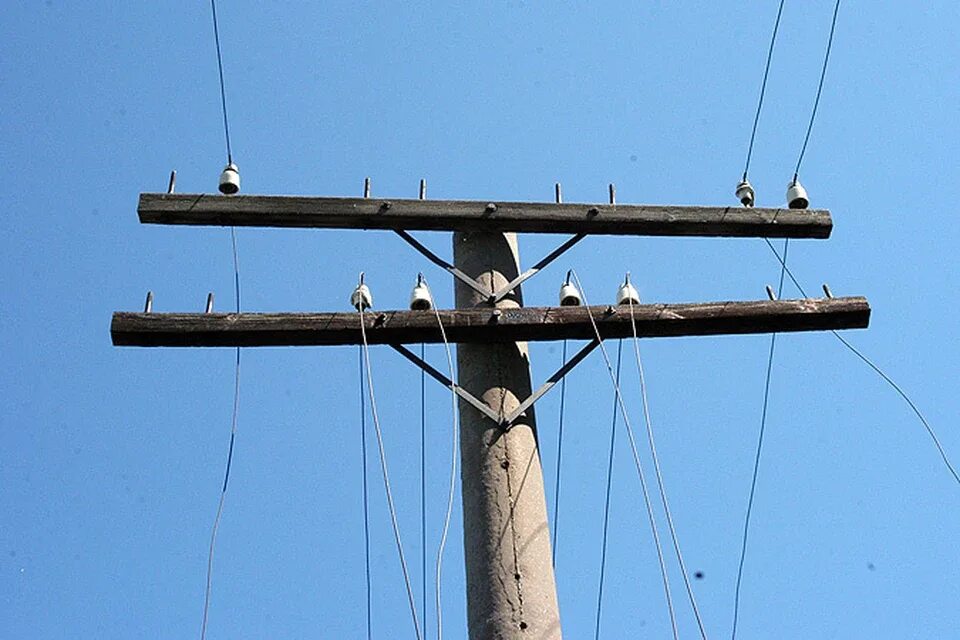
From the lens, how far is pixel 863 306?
7.15 meters

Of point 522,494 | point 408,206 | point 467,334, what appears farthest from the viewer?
point 408,206


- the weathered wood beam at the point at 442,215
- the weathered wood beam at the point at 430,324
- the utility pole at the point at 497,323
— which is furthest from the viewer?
the weathered wood beam at the point at 442,215

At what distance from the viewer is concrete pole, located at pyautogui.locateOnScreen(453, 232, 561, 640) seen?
5949 millimetres

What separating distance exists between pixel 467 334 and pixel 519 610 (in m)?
1.49

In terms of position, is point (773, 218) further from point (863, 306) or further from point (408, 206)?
point (408, 206)

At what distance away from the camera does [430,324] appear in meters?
6.75

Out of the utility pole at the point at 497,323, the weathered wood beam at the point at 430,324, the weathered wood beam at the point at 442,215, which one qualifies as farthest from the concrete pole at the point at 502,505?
the weathered wood beam at the point at 442,215

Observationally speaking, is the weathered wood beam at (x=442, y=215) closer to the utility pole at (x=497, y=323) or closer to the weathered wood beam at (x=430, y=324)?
the utility pole at (x=497, y=323)

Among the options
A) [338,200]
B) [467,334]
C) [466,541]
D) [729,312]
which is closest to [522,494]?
[466,541]

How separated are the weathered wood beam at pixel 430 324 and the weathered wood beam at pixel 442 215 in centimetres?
69

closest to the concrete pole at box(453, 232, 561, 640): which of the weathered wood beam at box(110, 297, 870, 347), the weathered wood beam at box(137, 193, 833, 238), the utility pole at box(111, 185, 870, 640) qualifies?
the utility pole at box(111, 185, 870, 640)

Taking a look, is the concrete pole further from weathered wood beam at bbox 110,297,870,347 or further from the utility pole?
weathered wood beam at bbox 110,297,870,347

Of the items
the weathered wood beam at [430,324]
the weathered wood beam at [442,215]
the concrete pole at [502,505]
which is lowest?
the concrete pole at [502,505]

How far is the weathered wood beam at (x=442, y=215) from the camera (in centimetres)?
729
